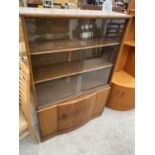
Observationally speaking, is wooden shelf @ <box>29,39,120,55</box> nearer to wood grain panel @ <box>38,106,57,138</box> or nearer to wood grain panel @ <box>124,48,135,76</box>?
wood grain panel @ <box>38,106,57,138</box>

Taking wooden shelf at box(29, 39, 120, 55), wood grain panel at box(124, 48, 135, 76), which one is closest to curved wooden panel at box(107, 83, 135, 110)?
wood grain panel at box(124, 48, 135, 76)

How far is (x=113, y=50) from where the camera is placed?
1.64 meters

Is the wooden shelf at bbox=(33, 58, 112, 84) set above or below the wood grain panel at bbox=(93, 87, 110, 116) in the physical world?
above

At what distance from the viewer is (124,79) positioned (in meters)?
2.08

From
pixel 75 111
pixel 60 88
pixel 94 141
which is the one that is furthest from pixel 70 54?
pixel 94 141

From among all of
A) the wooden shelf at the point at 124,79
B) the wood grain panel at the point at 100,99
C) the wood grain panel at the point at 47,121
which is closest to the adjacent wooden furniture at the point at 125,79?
the wooden shelf at the point at 124,79

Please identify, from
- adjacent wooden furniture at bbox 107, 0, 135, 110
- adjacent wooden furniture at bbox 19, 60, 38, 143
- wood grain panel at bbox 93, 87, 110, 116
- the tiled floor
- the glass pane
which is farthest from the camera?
adjacent wooden furniture at bbox 107, 0, 135, 110

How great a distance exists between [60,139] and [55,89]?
0.61 meters

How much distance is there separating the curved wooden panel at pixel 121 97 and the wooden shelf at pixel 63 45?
701mm

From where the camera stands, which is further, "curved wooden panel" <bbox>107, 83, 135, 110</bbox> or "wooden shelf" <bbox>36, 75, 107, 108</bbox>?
"curved wooden panel" <bbox>107, 83, 135, 110</bbox>

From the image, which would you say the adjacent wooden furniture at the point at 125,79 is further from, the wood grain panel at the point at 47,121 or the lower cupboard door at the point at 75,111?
the wood grain panel at the point at 47,121

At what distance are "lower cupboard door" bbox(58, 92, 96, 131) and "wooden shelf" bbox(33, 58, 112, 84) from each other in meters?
0.31

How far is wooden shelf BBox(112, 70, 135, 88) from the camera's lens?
1.95 m
